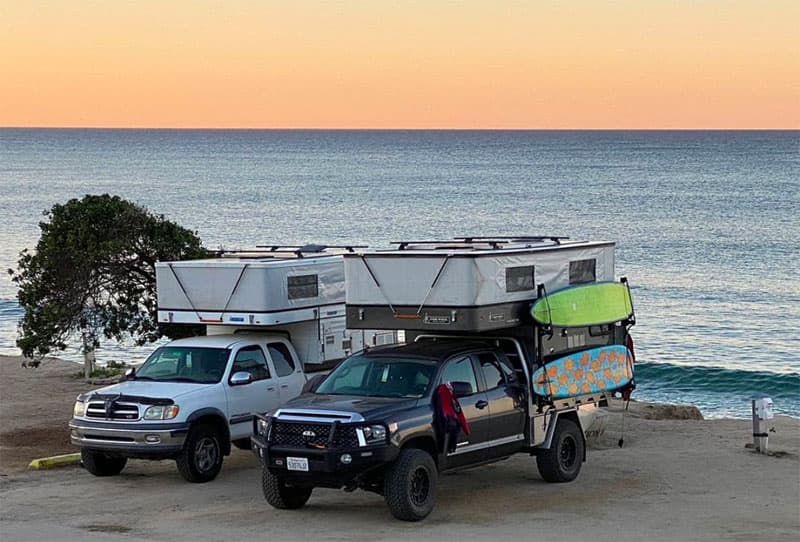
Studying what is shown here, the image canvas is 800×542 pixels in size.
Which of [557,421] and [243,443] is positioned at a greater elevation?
[557,421]

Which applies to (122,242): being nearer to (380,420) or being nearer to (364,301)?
(364,301)

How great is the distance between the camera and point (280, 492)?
1578cm

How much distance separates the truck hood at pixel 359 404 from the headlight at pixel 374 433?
107 mm

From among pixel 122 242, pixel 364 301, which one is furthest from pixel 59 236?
pixel 364 301

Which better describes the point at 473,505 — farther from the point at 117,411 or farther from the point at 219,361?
the point at 117,411

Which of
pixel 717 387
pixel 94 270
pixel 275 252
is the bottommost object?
pixel 717 387

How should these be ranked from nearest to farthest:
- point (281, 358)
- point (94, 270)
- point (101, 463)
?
point (101, 463) → point (281, 358) → point (94, 270)

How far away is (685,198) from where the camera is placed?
4237 inches

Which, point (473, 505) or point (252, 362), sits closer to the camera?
point (473, 505)

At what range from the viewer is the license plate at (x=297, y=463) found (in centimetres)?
1502

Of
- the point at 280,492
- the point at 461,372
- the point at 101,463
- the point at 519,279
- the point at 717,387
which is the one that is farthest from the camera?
the point at 717,387

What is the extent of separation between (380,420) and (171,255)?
32.2 ft

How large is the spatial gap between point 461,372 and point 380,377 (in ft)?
3.03

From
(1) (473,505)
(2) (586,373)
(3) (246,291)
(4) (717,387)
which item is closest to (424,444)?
(1) (473,505)
